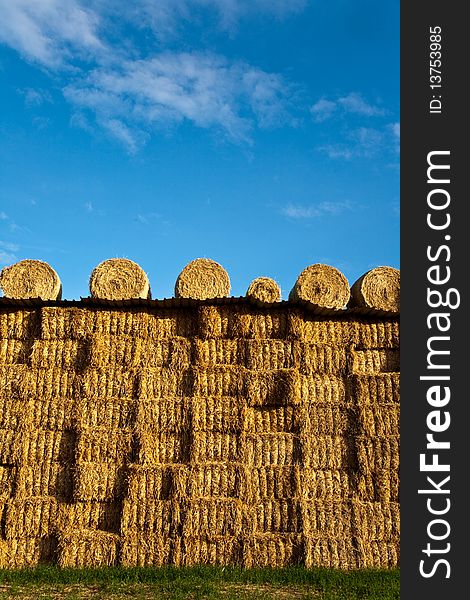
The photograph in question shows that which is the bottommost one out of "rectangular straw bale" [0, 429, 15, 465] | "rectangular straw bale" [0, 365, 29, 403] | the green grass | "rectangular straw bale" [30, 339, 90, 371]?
the green grass

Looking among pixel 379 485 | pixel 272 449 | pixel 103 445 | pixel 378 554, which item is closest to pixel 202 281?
pixel 272 449

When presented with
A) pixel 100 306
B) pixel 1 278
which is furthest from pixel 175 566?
pixel 1 278

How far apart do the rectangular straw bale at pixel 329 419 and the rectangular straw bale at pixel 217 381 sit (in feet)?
4.88

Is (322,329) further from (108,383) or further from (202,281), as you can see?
(108,383)

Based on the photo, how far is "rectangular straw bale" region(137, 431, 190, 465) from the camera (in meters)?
10.9

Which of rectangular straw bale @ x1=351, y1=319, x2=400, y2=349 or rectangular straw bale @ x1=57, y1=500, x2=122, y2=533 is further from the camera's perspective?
rectangular straw bale @ x1=351, y1=319, x2=400, y2=349

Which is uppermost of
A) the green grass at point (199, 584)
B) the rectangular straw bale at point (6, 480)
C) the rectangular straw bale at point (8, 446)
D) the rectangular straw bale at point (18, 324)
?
the rectangular straw bale at point (18, 324)

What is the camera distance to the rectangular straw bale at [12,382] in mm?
11250

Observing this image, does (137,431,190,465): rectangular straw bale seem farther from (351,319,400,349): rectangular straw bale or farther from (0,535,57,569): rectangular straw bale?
(351,319,400,349): rectangular straw bale

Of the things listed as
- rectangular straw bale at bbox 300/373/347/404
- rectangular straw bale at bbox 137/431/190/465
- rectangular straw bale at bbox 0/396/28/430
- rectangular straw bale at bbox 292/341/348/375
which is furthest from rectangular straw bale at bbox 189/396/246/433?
rectangular straw bale at bbox 0/396/28/430

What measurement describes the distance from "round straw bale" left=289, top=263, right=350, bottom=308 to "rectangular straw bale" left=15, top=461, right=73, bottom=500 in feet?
18.1

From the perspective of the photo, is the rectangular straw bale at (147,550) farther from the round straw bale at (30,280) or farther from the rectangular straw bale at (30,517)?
the round straw bale at (30,280)

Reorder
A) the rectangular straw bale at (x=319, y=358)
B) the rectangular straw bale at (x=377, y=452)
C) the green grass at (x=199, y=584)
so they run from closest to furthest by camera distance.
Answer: the green grass at (x=199, y=584), the rectangular straw bale at (x=377, y=452), the rectangular straw bale at (x=319, y=358)

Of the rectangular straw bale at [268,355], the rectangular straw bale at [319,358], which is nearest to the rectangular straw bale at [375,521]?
the rectangular straw bale at [319,358]
